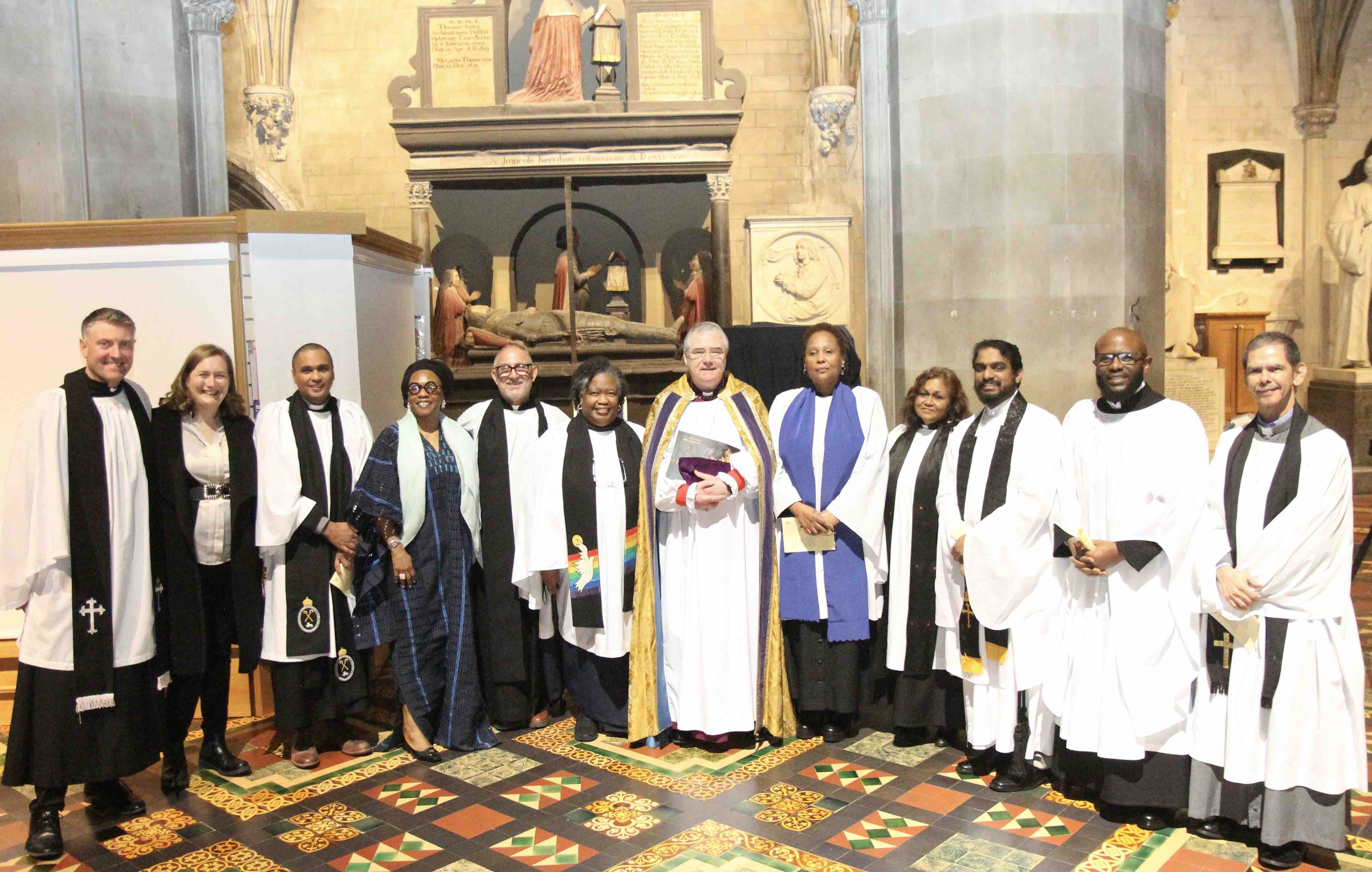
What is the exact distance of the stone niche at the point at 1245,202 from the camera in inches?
484

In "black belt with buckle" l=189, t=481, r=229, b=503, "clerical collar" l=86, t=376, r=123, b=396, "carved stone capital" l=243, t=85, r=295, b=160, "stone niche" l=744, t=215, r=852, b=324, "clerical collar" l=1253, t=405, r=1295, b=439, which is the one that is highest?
A: "carved stone capital" l=243, t=85, r=295, b=160

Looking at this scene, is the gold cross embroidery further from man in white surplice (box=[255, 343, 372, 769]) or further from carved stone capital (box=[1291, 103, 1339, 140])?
carved stone capital (box=[1291, 103, 1339, 140])

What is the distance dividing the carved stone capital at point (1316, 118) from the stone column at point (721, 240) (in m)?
6.42

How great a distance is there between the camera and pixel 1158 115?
21.0 feet

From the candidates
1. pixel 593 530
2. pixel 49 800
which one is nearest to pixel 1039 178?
pixel 593 530

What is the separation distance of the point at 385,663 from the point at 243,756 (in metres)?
1.08

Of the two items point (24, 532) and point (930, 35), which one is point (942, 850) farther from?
point (930, 35)

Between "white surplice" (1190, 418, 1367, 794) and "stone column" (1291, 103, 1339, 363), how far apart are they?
409 inches

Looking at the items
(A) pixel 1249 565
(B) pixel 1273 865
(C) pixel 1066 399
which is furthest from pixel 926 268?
(B) pixel 1273 865

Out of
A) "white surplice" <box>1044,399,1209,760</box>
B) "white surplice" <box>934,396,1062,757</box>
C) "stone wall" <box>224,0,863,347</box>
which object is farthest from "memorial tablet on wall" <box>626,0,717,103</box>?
"white surplice" <box>1044,399,1209,760</box>

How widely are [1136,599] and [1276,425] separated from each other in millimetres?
665

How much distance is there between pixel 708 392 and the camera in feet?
14.2

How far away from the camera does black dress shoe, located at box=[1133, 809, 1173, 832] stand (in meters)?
3.48

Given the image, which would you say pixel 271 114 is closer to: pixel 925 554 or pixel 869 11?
pixel 869 11
